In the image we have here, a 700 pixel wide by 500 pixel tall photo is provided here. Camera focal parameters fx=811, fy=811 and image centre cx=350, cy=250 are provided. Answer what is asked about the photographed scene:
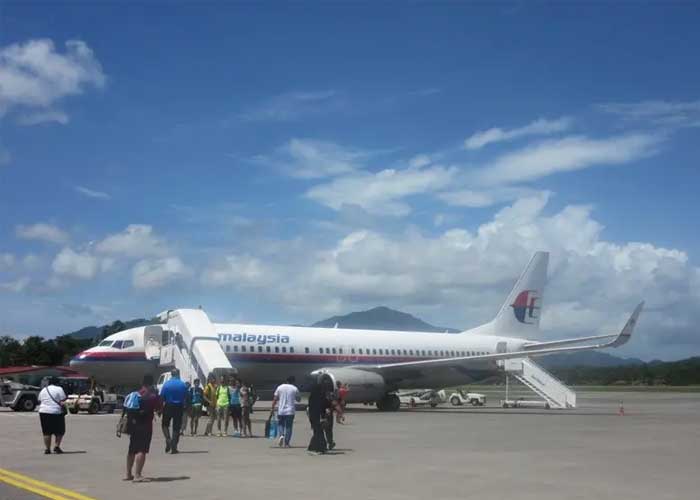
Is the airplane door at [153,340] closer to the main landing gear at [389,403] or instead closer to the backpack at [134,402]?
the main landing gear at [389,403]

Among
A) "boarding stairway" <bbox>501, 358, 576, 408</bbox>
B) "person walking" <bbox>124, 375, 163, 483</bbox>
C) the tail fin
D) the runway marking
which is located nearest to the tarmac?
the runway marking

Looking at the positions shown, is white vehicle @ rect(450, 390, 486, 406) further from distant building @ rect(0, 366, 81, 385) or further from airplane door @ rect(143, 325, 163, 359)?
distant building @ rect(0, 366, 81, 385)

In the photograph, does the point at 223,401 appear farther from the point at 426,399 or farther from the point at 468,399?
the point at 468,399

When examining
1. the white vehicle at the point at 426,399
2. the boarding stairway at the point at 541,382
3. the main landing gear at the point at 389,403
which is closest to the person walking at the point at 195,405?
the main landing gear at the point at 389,403

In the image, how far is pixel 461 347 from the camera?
42000mm

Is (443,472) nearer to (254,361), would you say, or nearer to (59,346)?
(254,361)

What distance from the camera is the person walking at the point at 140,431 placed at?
1266cm

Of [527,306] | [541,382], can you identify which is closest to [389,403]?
[541,382]

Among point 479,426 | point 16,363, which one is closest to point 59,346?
point 16,363

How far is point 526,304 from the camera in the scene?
1799 inches

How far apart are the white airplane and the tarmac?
10194 millimetres

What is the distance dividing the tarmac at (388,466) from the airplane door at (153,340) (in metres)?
10.0

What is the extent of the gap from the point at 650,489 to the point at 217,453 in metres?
8.84

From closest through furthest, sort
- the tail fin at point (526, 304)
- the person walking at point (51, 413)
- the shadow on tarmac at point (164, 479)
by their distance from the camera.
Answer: the shadow on tarmac at point (164, 479)
the person walking at point (51, 413)
the tail fin at point (526, 304)
